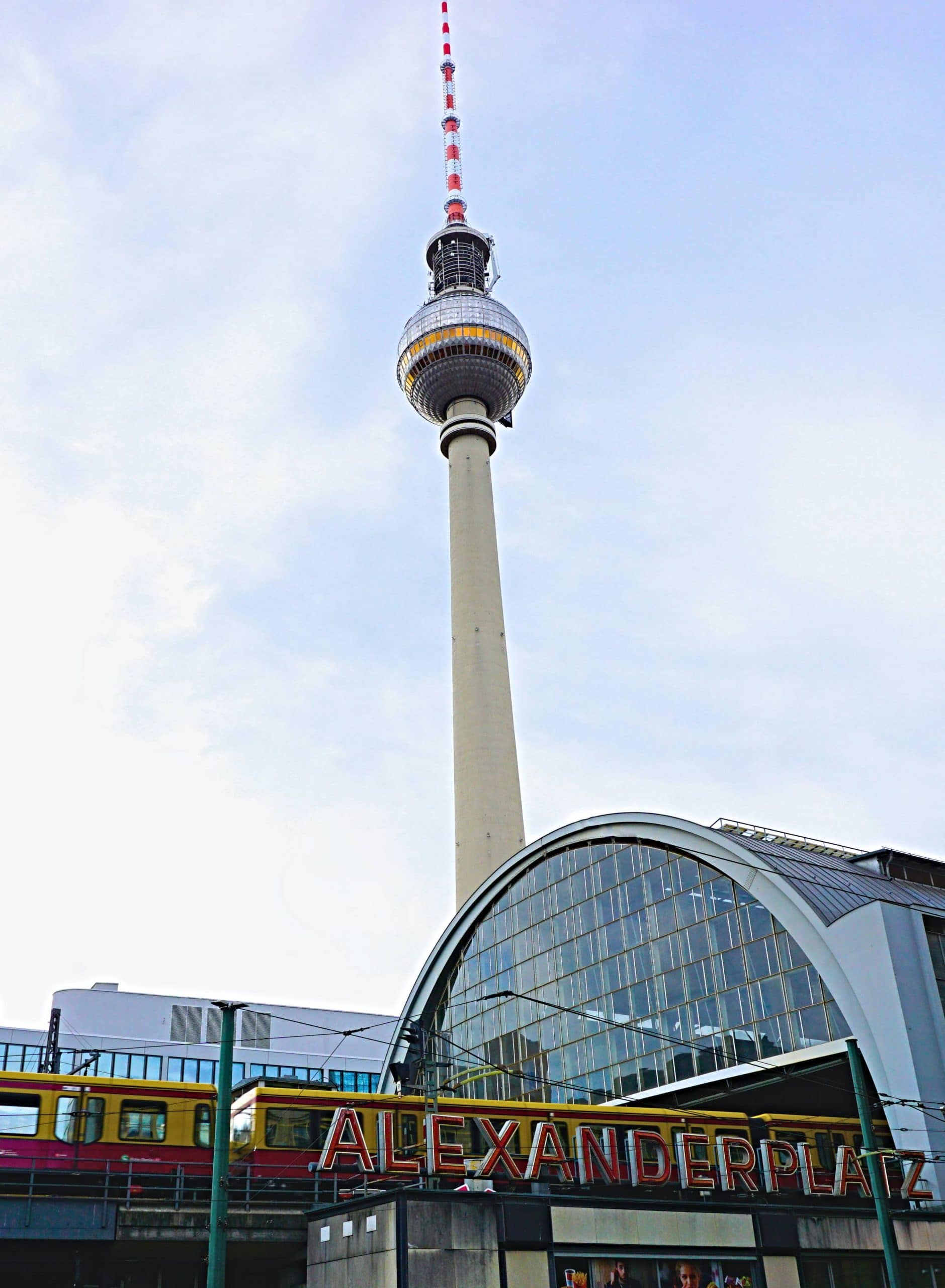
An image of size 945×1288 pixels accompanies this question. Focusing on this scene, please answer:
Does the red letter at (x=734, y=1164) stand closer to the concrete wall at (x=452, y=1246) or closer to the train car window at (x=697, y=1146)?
the train car window at (x=697, y=1146)

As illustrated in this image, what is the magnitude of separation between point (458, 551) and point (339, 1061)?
41.1 meters

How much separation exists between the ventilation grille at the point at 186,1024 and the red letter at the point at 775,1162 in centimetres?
6091

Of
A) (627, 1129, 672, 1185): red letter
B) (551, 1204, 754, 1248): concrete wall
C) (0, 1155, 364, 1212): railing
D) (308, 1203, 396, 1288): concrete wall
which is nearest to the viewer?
(308, 1203, 396, 1288): concrete wall

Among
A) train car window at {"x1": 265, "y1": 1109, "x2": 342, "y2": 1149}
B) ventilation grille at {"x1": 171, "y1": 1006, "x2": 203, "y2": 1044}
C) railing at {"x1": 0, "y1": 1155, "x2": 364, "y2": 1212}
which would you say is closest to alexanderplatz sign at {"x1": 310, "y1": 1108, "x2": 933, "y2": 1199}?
train car window at {"x1": 265, "y1": 1109, "x2": 342, "y2": 1149}

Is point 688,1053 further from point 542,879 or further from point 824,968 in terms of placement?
point 542,879

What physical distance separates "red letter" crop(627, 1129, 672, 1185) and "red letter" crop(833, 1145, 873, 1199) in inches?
204

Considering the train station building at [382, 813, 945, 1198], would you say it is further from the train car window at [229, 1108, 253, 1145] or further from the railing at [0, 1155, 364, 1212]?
the railing at [0, 1155, 364, 1212]

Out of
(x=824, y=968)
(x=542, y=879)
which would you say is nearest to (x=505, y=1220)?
(x=824, y=968)

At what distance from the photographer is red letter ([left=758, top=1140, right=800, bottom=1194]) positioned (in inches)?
1403

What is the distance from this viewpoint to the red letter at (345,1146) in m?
31.0

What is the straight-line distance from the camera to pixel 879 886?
1918 inches

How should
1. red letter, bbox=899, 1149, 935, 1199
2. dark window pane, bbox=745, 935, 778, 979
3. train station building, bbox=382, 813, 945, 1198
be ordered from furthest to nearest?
1. dark window pane, bbox=745, 935, 778, 979
2. train station building, bbox=382, 813, 945, 1198
3. red letter, bbox=899, 1149, 935, 1199

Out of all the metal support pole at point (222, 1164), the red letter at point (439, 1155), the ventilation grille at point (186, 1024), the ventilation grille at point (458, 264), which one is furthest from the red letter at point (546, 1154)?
the ventilation grille at point (458, 264)

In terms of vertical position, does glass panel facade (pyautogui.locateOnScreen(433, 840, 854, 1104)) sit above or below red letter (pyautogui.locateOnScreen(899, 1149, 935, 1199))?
above
